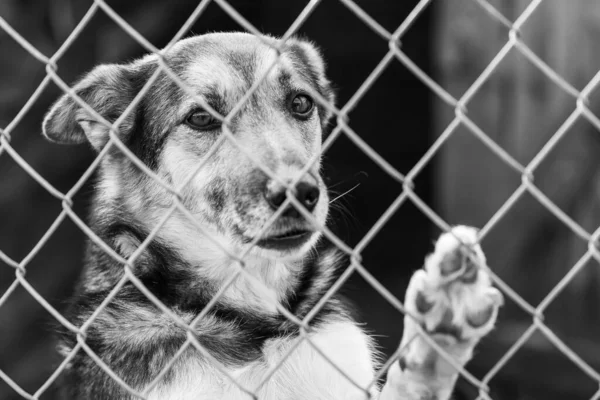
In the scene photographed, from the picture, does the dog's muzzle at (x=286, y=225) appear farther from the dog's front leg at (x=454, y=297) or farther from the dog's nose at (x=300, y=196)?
the dog's front leg at (x=454, y=297)

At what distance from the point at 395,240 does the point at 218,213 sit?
178 inches

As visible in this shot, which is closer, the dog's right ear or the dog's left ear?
the dog's right ear

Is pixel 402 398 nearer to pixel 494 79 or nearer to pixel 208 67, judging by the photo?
pixel 208 67

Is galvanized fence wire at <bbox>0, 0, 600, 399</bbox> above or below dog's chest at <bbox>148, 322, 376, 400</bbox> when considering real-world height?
above

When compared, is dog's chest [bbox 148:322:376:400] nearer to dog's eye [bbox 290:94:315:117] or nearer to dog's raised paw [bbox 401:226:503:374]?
dog's raised paw [bbox 401:226:503:374]

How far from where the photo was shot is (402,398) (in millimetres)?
1939

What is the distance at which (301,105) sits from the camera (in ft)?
9.86

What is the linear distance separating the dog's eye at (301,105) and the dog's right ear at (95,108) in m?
0.68

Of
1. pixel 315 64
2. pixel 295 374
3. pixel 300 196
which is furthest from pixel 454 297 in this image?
pixel 315 64

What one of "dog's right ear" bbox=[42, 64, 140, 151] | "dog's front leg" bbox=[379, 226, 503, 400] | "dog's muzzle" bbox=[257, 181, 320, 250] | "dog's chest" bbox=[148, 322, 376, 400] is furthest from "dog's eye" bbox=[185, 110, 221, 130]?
"dog's front leg" bbox=[379, 226, 503, 400]

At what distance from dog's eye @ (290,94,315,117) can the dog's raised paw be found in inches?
56.2

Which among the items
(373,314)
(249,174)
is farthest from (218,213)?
(373,314)

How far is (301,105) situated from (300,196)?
944mm

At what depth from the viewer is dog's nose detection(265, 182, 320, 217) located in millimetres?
2146
